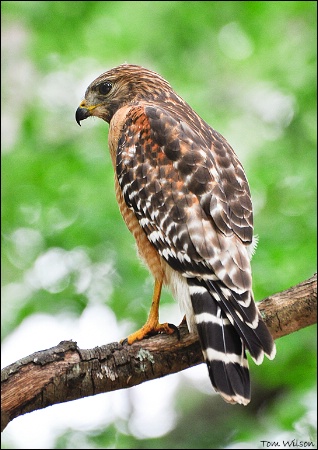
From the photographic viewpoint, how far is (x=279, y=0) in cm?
906

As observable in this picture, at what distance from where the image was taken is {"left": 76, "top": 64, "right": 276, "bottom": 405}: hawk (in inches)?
159

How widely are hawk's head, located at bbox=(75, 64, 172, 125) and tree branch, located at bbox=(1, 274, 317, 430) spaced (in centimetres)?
211

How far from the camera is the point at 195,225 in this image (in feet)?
15.0

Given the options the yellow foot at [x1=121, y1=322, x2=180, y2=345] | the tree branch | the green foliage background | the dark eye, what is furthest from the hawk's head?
the tree branch

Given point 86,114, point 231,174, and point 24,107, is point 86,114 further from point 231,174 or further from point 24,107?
point 24,107

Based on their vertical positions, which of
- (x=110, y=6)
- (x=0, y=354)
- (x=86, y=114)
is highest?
(x=110, y=6)

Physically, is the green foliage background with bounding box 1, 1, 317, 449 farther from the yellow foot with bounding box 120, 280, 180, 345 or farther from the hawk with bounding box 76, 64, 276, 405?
the yellow foot with bounding box 120, 280, 180, 345

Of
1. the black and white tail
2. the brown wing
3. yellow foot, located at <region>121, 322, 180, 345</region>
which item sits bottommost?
the black and white tail

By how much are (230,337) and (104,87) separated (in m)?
2.60

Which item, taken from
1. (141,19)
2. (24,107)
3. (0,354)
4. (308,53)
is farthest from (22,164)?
(308,53)

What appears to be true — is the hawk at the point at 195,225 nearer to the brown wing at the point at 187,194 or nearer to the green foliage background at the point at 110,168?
the brown wing at the point at 187,194

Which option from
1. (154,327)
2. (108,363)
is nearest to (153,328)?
(154,327)

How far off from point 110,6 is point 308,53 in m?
2.43

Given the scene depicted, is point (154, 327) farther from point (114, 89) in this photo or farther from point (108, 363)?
point (114, 89)
